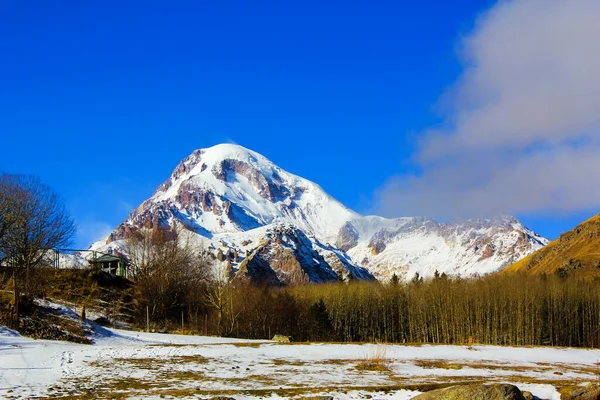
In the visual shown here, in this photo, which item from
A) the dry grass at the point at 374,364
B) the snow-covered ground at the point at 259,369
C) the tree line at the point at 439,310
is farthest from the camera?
the tree line at the point at 439,310

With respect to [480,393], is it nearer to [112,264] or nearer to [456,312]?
[112,264]

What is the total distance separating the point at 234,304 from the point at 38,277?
3943cm

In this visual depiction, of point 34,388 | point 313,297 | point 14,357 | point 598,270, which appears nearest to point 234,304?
point 313,297

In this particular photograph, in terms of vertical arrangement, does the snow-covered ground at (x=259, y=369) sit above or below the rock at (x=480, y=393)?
below

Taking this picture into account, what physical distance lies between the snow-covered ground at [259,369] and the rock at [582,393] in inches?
16.9

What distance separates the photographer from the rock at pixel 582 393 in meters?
19.4

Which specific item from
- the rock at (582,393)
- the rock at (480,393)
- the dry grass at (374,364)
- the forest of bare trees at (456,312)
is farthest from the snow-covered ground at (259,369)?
the forest of bare trees at (456,312)

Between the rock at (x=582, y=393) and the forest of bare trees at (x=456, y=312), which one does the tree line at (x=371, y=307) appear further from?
the rock at (x=582, y=393)

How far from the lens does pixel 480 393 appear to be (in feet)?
56.5

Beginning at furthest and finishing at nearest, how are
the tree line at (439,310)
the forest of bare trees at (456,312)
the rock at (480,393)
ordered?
the forest of bare trees at (456,312), the tree line at (439,310), the rock at (480,393)

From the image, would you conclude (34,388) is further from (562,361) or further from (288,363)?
(562,361)

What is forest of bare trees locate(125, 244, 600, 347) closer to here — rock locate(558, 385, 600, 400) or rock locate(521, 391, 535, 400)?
rock locate(558, 385, 600, 400)

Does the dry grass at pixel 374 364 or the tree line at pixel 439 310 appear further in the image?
the tree line at pixel 439 310

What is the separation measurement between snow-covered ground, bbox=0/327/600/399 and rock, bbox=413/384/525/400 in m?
1.86
